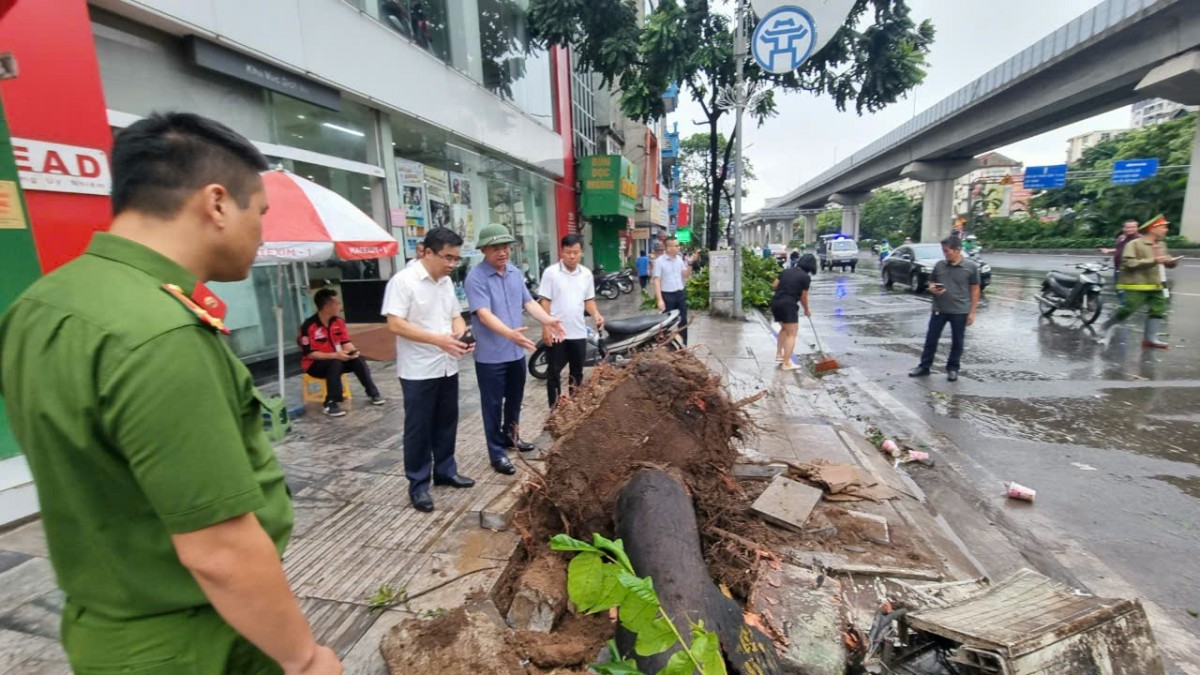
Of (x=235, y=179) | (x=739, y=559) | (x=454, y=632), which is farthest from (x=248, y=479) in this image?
(x=739, y=559)

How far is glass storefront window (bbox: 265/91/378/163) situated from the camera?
712 cm

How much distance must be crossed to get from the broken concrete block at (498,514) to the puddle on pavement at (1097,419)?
4.65m

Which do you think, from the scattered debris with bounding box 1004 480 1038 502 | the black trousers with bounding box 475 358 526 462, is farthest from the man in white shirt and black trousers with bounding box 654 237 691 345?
the scattered debris with bounding box 1004 480 1038 502

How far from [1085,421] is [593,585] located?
6292 mm

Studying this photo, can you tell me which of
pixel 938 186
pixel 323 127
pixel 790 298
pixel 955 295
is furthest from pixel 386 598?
pixel 938 186

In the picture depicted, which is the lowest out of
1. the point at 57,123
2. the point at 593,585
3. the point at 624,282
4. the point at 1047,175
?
the point at 624,282

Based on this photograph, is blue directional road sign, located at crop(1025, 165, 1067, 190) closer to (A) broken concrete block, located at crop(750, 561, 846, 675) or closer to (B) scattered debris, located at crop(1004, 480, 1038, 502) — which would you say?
(B) scattered debris, located at crop(1004, 480, 1038, 502)

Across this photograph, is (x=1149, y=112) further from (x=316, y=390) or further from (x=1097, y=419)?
(x=316, y=390)

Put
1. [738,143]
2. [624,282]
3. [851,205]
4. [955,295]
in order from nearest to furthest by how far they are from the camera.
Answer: [955,295] < [738,143] < [624,282] < [851,205]

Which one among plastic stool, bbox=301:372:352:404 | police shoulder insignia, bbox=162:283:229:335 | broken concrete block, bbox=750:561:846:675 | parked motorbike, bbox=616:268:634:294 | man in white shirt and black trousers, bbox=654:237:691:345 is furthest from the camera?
parked motorbike, bbox=616:268:634:294

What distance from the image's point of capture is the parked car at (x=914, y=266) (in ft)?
52.7

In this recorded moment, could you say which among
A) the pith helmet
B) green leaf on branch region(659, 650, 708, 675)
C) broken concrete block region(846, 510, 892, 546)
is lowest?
broken concrete block region(846, 510, 892, 546)

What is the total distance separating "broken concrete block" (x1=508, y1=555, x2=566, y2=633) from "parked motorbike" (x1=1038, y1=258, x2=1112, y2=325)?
38.0 ft

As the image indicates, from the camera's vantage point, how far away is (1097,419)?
5.40 m
